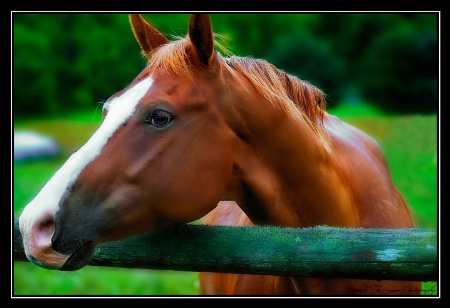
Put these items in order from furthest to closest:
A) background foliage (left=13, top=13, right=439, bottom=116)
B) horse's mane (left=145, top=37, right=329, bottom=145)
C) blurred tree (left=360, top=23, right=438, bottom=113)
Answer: background foliage (left=13, top=13, right=439, bottom=116)
blurred tree (left=360, top=23, right=438, bottom=113)
horse's mane (left=145, top=37, right=329, bottom=145)

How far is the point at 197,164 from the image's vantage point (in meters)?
2.06

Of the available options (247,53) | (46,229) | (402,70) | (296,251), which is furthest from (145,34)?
(247,53)

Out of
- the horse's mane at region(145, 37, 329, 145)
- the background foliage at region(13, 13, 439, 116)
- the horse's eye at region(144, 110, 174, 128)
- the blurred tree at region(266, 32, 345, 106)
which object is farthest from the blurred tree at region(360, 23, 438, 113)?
the horse's eye at region(144, 110, 174, 128)

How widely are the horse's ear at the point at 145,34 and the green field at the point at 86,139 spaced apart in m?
0.41

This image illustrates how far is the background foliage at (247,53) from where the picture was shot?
43.8 ft

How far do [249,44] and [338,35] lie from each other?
115 inches

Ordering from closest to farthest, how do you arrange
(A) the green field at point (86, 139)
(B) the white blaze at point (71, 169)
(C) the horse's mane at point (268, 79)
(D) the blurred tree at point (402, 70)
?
1. (B) the white blaze at point (71, 169)
2. (C) the horse's mane at point (268, 79)
3. (A) the green field at point (86, 139)
4. (D) the blurred tree at point (402, 70)

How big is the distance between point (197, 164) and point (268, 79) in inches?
21.6

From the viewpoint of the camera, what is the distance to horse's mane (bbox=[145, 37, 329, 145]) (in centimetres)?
214

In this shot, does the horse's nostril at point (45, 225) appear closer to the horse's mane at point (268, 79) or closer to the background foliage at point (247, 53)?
the horse's mane at point (268, 79)

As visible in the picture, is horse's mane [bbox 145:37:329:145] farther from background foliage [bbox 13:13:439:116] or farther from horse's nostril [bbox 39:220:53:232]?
→ background foliage [bbox 13:13:439:116]

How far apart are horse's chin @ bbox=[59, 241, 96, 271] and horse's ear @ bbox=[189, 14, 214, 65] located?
0.84m

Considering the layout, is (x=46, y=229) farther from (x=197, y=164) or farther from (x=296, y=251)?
(x=296, y=251)

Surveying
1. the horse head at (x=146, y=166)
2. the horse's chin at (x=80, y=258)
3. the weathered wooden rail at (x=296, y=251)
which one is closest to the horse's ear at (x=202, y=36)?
the horse head at (x=146, y=166)
